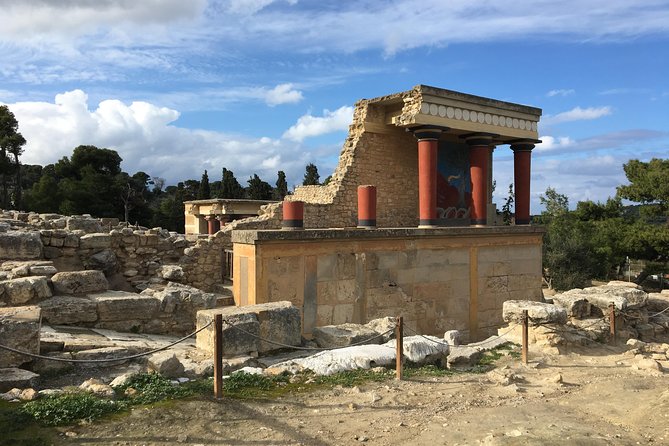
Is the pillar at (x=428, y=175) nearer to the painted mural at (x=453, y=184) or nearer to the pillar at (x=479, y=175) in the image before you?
the pillar at (x=479, y=175)

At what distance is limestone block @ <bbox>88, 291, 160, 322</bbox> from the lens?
26.9ft

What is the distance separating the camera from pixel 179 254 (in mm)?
12797

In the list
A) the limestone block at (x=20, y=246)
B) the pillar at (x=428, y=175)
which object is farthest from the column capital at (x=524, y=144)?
the limestone block at (x=20, y=246)

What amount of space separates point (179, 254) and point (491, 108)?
9703 mm

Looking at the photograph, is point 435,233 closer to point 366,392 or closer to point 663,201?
point 366,392

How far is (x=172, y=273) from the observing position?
38.5 ft

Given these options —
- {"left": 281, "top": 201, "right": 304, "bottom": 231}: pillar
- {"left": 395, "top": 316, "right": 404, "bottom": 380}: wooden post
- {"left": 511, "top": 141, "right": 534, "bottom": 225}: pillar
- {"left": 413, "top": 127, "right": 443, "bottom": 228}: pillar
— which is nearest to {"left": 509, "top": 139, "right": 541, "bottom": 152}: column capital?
{"left": 511, "top": 141, "right": 534, "bottom": 225}: pillar

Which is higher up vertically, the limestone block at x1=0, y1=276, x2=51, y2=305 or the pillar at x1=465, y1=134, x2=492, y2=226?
the pillar at x1=465, y1=134, x2=492, y2=226

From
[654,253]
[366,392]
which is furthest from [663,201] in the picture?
[366,392]

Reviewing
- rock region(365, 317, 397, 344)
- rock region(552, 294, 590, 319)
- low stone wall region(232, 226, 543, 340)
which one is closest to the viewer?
rock region(365, 317, 397, 344)

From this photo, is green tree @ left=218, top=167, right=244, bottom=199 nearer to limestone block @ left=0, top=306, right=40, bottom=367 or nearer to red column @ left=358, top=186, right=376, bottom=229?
red column @ left=358, top=186, right=376, bottom=229

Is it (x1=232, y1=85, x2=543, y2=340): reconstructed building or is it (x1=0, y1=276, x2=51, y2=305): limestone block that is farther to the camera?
(x1=232, y1=85, x2=543, y2=340): reconstructed building

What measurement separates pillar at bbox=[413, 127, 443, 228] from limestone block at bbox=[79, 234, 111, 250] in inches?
294

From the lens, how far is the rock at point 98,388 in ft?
15.6
